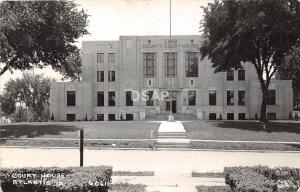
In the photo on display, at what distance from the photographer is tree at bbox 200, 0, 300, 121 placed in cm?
3434

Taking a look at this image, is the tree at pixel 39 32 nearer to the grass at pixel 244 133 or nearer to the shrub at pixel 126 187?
the grass at pixel 244 133

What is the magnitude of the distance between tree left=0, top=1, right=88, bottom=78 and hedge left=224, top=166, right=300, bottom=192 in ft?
64.2

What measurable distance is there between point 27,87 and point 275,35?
180ft

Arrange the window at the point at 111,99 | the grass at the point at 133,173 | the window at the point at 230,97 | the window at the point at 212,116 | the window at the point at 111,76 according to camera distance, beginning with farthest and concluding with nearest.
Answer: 1. the window at the point at 111,76
2. the window at the point at 111,99
3. the window at the point at 230,97
4. the window at the point at 212,116
5. the grass at the point at 133,173

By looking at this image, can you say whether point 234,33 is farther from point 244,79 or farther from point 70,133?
point 244,79

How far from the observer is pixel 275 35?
35.5 meters

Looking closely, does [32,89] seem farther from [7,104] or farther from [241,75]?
[241,75]

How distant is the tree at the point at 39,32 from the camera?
29047 mm

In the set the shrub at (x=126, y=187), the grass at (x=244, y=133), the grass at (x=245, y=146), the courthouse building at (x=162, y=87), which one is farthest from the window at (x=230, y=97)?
the shrub at (x=126, y=187)

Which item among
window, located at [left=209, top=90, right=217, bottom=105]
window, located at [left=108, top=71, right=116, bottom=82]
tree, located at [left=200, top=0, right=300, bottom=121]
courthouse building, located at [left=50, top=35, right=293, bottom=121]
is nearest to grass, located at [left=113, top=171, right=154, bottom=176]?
tree, located at [left=200, top=0, right=300, bottom=121]

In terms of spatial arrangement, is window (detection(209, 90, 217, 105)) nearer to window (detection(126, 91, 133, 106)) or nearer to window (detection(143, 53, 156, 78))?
window (detection(143, 53, 156, 78))

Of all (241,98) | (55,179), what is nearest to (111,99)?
(241,98)

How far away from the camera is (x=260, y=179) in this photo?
360 inches

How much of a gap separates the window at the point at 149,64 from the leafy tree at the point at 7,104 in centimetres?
3987
